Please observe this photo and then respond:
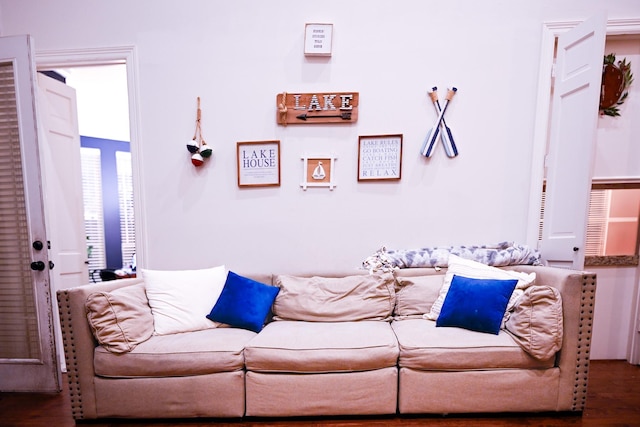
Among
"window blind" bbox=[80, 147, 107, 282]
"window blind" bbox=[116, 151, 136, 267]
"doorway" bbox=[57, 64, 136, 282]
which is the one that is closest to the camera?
"doorway" bbox=[57, 64, 136, 282]

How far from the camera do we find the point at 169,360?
1.56 m

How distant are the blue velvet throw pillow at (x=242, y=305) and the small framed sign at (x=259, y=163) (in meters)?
0.80

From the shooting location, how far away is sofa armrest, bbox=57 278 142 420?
159cm

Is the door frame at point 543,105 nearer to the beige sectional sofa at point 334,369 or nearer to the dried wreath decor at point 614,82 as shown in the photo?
the dried wreath decor at point 614,82

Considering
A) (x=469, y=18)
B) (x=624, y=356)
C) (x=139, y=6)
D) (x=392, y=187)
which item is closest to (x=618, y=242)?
(x=624, y=356)

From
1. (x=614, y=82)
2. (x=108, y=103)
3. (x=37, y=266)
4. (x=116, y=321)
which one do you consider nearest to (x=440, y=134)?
(x=614, y=82)

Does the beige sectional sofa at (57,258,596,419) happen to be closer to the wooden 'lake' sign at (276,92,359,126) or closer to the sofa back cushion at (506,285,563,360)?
the sofa back cushion at (506,285,563,360)

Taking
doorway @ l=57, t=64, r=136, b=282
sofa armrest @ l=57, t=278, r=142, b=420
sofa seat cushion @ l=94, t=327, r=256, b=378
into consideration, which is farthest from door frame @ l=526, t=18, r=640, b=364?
doorway @ l=57, t=64, r=136, b=282

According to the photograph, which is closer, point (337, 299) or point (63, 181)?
point (337, 299)

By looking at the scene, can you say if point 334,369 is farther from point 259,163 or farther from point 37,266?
point 37,266

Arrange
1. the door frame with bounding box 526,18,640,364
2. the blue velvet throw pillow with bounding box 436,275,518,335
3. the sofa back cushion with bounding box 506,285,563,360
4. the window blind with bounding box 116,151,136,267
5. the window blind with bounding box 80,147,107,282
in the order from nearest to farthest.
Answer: the sofa back cushion with bounding box 506,285,563,360 < the blue velvet throw pillow with bounding box 436,275,518,335 < the door frame with bounding box 526,18,640,364 < the window blind with bounding box 80,147,107,282 < the window blind with bounding box 116,151,136,267

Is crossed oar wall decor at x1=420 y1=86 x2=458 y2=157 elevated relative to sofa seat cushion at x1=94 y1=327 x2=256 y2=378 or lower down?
elevated

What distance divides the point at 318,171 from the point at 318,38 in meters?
1.03

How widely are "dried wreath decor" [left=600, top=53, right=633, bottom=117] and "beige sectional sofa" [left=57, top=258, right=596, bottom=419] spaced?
160 cm
